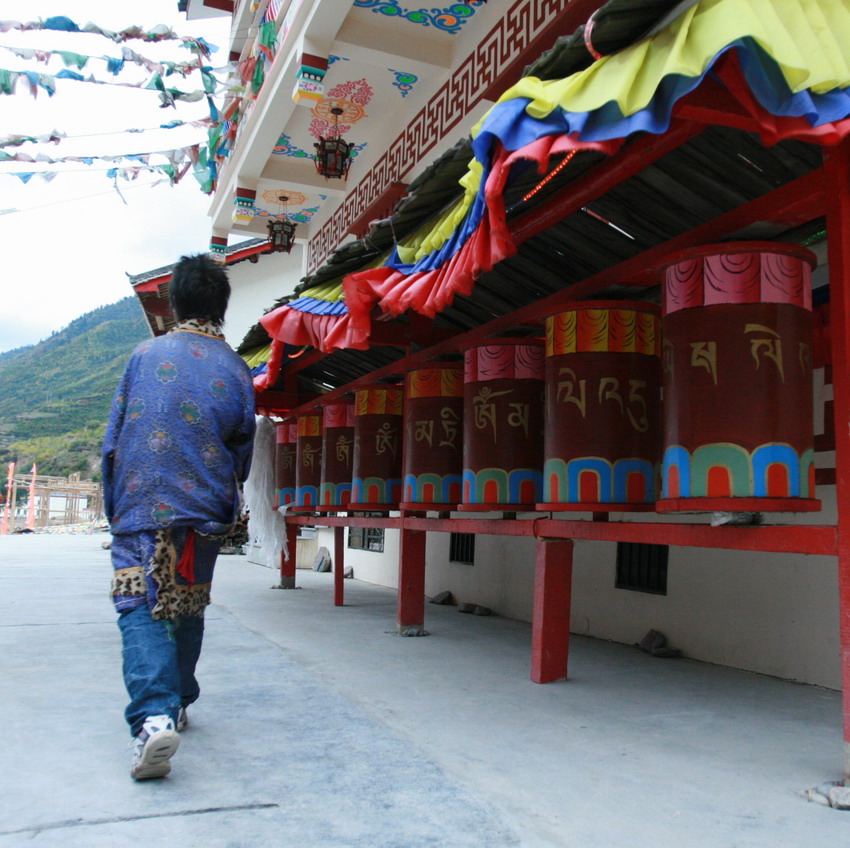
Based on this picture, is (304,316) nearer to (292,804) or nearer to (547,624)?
(547,624)

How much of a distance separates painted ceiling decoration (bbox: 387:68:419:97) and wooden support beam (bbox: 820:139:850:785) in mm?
4584

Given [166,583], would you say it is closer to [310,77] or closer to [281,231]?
[310,77]

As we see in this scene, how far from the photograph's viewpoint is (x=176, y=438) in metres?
2.66

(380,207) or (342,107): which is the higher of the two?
(342,107)

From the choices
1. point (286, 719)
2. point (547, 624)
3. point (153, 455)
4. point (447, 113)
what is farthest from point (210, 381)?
point (447, 113)

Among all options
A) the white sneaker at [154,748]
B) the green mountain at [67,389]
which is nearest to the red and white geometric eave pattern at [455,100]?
the white sneaker at [154,748]

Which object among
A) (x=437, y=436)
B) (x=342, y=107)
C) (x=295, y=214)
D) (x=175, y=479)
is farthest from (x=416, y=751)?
(x=295, y=214)

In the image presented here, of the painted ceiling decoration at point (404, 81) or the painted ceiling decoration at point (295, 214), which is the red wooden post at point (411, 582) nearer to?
the painted ceiling decoration at point (404, 81)

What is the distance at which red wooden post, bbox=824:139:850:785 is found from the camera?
2.40 m

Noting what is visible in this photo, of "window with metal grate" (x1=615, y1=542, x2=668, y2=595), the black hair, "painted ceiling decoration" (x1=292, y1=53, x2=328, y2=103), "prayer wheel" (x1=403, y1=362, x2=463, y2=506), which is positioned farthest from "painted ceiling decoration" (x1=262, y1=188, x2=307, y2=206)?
the black hair

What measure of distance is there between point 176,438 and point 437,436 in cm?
223

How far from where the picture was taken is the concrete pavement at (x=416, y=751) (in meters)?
2.01

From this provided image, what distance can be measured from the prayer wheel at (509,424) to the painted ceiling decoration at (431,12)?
289 cm

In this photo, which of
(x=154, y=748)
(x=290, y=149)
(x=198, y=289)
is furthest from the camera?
(x=290, y=149)
